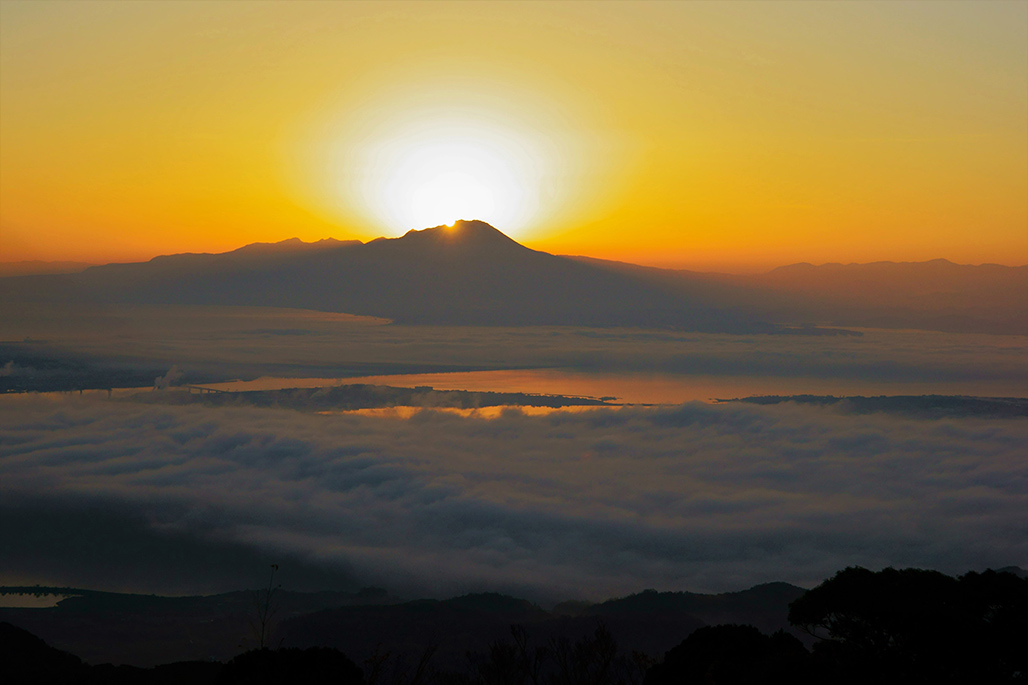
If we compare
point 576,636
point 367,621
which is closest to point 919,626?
point 576,636

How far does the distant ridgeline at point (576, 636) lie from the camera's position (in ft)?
76.6

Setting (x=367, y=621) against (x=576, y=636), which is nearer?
(x=576, y=636)

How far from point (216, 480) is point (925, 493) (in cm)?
15205

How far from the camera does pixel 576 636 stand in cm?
11262

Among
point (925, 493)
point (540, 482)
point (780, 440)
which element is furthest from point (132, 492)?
point (925, 493)

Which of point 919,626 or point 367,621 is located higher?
point 919,626

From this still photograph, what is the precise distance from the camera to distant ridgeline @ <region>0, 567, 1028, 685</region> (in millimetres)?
23359

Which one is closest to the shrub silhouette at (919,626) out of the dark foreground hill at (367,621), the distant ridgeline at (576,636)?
the distant ridgeline at (576,636)

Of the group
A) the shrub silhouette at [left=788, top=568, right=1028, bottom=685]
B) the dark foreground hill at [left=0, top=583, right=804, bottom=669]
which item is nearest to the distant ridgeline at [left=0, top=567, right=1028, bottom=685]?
the shrub silhouette at [left=788, top=568, right=1028, bottom=685]

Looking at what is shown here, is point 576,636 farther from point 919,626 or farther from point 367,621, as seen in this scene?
point 919,626

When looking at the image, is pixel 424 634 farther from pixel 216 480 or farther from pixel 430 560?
pixel 216 480

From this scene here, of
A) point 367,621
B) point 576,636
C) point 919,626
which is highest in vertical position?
point 919,626

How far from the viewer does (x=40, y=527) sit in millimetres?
192000

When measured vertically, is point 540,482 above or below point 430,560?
above
